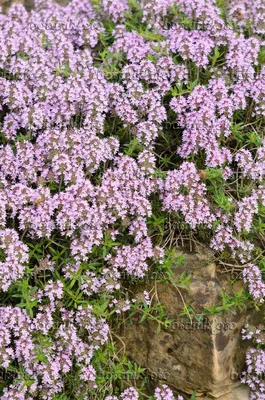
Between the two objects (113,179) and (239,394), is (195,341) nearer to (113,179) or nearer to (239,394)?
(239,394)

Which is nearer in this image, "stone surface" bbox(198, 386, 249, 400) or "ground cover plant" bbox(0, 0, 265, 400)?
"ground cover plant" bbox(0, 0, 265, 400)

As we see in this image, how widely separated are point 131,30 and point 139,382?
103 inches

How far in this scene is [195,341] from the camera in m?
3.67

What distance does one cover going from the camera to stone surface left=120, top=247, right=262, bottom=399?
3654mm

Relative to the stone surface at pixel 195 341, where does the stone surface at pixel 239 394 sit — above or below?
below

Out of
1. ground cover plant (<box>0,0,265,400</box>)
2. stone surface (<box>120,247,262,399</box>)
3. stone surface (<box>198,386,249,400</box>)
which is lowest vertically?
stone surface (<box>198,386,249,400</box>)

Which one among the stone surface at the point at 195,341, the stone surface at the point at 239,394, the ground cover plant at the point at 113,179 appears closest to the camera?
the ground cover plant at the point at 113,179

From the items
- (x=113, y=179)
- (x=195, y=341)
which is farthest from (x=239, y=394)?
(x=113, y=179)

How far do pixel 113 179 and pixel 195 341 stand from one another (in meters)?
1.13

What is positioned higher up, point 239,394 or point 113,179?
point 113,179

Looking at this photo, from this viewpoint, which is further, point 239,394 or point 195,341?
point 239,394

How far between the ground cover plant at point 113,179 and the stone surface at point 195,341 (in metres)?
0.09

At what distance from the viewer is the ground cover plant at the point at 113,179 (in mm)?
3490

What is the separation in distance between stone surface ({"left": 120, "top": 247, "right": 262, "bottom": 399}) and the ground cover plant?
0.30 feet
